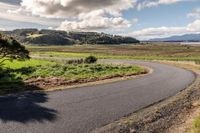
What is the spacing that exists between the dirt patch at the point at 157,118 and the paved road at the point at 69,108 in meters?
0.59

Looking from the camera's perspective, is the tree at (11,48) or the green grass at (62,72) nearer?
the green grass at (62,72)

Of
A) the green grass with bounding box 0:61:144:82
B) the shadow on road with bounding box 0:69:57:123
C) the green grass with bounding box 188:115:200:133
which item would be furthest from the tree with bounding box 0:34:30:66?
the green grass with bounding box 188:115:200:133

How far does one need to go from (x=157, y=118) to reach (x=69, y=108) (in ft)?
14.3

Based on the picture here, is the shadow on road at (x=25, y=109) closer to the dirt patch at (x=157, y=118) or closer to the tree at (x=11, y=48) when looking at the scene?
the dirt patch at (x=157, y=118)

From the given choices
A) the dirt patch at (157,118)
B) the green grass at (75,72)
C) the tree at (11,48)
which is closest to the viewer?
the dirt patch at (157,118)

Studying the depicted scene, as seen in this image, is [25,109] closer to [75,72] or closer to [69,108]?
[69,108]

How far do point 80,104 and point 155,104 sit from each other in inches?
192

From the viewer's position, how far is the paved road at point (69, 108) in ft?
43.3

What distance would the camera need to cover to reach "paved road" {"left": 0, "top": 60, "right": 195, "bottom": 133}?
13.2m

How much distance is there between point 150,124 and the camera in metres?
14.9

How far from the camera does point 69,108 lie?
16.6m

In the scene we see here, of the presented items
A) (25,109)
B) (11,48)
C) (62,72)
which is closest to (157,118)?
(25,109)

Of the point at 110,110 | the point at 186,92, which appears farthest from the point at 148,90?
the point at 110,110

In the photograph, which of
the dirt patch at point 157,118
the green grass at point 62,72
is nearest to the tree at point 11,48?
the green grass at point 62,72
